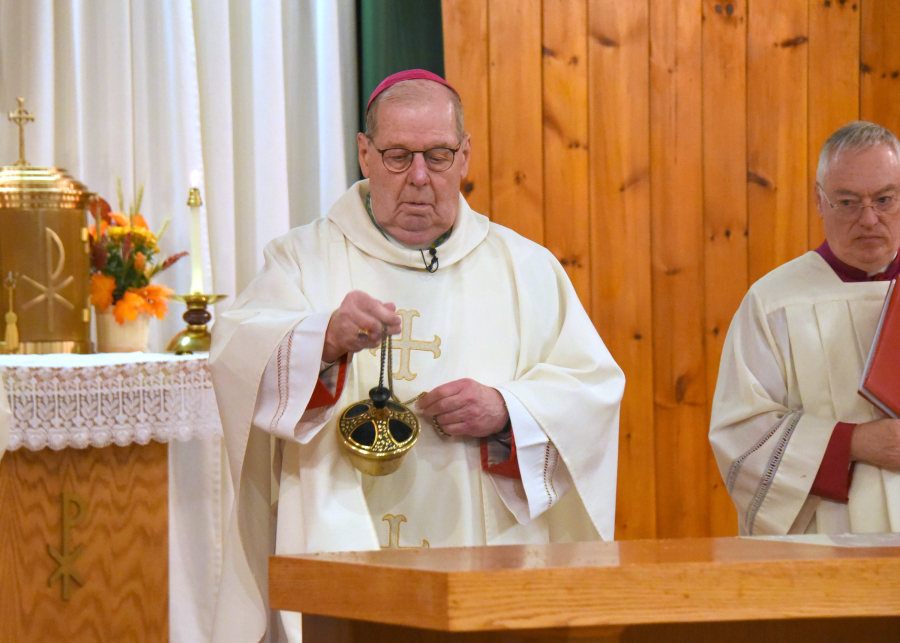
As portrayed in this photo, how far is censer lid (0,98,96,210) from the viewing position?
3.75 m

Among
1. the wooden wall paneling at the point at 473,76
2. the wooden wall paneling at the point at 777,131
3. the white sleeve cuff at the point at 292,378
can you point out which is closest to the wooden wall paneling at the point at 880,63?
the wooden wall paneling at the point at 777,131

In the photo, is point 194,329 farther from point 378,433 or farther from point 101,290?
point 378,433

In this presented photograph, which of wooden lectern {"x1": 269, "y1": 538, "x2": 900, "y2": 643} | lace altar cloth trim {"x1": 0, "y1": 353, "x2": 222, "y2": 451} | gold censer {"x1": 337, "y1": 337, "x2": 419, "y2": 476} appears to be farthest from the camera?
lace altar cloth trim {"x1": 0, "y1": 353, "x2": 222, "y2": 451}

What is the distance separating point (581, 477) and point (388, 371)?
0.57 meters

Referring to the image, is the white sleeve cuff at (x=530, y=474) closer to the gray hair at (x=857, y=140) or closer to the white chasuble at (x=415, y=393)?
the white chasuble at (x=415, y=393)

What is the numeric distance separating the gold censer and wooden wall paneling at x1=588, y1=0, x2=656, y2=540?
2.10 m

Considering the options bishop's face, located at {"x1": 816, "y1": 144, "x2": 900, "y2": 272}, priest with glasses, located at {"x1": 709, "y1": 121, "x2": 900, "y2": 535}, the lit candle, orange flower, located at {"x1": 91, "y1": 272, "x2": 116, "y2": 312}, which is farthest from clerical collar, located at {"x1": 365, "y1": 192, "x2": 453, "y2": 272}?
orange flower, located at {"x1": 91, "y1": 272, "x2": 116, "y2": 312}

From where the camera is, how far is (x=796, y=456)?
9.30 ft

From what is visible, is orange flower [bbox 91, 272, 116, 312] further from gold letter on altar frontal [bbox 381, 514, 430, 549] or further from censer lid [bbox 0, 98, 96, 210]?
gold letter on altar frontal [bbox 381, 514, 430, 549]

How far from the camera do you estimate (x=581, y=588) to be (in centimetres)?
126

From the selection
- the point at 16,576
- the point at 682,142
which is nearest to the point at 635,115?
the point at 682,142

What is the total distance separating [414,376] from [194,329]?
1.53 m

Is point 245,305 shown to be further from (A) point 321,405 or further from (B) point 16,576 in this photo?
(B) point 16,576

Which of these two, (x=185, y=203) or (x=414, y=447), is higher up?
(x=185, y=203)
